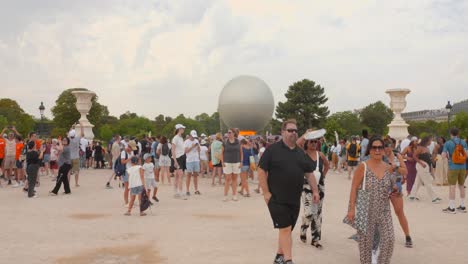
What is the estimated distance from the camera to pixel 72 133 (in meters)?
14.4

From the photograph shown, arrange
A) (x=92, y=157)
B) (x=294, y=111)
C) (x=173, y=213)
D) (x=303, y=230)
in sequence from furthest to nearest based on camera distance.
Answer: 1. (x=294, y=111)
2. (x=92, y=157)
3. (x=173, y=213)
4. (x=303, y=230)

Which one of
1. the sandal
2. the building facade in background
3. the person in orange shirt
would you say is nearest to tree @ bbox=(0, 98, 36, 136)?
the person in orange shirt

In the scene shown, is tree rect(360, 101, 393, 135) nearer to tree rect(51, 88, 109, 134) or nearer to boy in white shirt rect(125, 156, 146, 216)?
tree rect(51, 88, 109, 134)

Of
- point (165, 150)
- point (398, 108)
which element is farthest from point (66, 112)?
point (165, 150)

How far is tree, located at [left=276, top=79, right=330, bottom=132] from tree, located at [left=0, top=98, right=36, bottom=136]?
38200 mm

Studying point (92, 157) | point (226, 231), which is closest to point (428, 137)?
point (226, 231)

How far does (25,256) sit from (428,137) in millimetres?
8800

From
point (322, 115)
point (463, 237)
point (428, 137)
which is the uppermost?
point (322, 115)

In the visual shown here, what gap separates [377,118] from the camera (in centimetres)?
9119

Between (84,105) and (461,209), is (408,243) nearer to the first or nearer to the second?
(461,209)

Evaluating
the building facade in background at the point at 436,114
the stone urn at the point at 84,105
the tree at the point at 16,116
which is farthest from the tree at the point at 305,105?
the building facade in background at the point at 436,114

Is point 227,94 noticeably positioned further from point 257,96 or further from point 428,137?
point 428,137

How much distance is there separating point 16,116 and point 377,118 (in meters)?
66.7

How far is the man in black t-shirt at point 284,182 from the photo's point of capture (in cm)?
505
